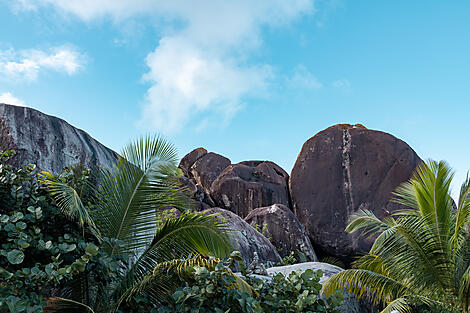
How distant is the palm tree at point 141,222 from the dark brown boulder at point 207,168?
1174 cm

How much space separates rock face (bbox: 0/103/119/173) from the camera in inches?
230

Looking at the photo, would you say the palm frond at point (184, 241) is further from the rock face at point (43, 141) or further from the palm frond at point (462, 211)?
the palm frond at point (462, 211)

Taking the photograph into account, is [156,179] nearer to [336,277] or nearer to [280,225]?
[336,277]

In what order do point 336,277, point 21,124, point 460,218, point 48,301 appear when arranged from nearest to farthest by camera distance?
1. point 48,301
2. point 21,124
3. point 336,277
4. point 460,218

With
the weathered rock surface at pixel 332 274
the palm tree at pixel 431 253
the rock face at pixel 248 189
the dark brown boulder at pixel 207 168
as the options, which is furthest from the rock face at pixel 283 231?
A: the dark brown boulder at pixel 207 168

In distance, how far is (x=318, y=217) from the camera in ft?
47.9

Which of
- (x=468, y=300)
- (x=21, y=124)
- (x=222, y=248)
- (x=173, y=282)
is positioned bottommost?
(x=468, y=300)

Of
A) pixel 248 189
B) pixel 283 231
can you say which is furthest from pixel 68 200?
pixel 248 189

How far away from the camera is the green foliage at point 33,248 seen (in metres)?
3.96

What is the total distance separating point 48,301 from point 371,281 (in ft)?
17.4

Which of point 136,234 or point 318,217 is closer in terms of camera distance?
point 136,234

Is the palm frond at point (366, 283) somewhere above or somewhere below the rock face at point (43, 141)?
below

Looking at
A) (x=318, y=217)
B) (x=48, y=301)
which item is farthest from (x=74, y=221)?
(x=318, y=217)

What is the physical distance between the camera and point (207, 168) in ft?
59.2
